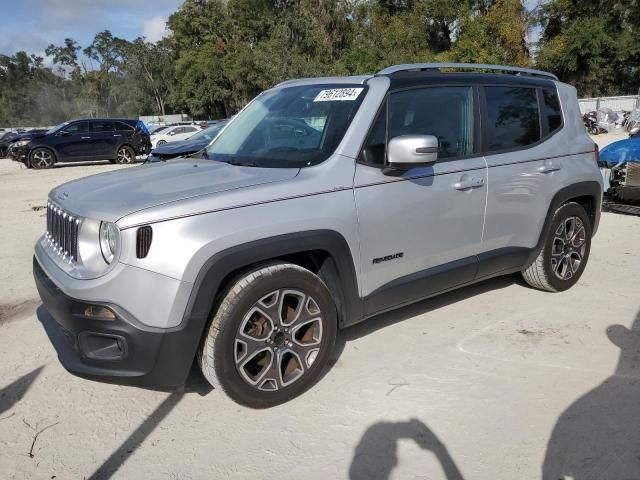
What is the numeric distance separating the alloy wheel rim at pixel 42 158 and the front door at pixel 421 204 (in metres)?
17.7

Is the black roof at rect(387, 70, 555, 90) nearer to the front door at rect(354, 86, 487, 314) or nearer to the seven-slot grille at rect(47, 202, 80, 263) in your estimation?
the front door at rect(354, 86, 487, 314)

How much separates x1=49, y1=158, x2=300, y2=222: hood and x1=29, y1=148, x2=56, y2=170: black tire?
1661 centimetres

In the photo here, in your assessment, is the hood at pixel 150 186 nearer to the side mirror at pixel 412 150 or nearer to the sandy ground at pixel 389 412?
the side mirror at pixel 412 150

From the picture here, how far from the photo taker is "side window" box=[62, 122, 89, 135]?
1853cm

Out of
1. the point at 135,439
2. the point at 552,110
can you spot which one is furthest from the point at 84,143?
the point at 135,439

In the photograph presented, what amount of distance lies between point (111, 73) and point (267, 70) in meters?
54.1

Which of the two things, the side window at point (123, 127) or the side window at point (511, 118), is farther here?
the side window at point (123, 127)

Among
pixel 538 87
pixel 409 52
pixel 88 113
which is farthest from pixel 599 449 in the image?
pixel 88 113

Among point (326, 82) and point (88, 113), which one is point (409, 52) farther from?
point (88, 113)

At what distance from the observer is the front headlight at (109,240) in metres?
2.66

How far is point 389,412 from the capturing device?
3047 millimetres

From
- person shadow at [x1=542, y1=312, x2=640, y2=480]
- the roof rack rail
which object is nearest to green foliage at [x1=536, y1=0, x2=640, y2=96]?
the roof rack rail

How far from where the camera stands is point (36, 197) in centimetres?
1158

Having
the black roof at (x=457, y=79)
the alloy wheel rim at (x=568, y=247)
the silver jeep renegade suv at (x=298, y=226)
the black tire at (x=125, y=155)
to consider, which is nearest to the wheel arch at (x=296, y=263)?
the silver jeep renegade suv at (x=298, y=226)
